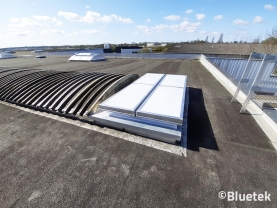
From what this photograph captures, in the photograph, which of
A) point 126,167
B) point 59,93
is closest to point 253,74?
point 126,167

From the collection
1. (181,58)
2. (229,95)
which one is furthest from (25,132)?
(181,58)

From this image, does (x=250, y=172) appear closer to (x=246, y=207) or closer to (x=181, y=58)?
(x=246, y=207)

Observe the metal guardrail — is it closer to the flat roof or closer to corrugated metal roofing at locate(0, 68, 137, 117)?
the flat roof

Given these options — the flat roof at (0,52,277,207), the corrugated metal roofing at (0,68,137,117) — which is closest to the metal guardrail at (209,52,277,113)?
the flat roof at (0,52,277,207)

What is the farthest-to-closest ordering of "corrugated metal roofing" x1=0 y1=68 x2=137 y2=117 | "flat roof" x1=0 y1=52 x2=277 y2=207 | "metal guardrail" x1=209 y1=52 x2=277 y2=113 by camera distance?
1. "corrugated metal roofing" x1=0 y1=68 x2=137 y2=117
2. "metal guardrail" x1=209 y1=52 x2=277 y2=113
3. "flat roof" x1=0 y1=52 x2=277 y2=207

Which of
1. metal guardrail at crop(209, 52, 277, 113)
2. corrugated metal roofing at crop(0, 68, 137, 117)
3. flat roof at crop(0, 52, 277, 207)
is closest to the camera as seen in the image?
flat roof at crop(0, 52, 277, 207)

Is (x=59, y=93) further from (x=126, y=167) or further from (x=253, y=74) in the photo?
(x=253, y=74)

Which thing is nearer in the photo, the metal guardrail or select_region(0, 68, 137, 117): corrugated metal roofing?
the metal guardrail

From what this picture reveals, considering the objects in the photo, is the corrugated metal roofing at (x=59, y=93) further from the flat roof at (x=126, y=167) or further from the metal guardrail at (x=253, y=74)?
the metal guardrail at (x=253, y=74)

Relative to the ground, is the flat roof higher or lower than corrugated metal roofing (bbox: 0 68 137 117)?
lower
